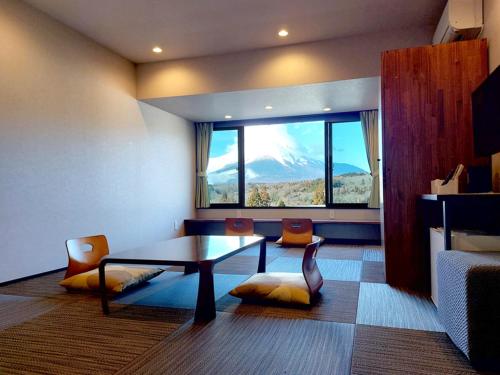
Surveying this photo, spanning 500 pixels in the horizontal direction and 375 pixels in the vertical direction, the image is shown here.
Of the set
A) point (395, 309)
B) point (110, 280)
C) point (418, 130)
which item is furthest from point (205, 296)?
point (418, 130)

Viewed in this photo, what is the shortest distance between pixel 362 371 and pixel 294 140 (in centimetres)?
528

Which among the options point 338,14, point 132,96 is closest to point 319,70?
point 338,14

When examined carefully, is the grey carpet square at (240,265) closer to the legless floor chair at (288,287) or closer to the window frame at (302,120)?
the legless floor chair at (288,287)

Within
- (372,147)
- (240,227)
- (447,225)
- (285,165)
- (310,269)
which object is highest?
(372,147)

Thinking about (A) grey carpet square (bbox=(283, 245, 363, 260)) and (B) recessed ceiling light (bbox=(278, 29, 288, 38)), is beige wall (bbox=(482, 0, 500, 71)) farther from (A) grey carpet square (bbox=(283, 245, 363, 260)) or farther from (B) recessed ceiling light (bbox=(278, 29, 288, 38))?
(A) grey carpet square (bbox=(283, 245, 363, 260))

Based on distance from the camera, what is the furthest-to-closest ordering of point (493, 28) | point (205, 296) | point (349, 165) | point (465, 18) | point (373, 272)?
point (349, 165)
point (373, 272)
point (465, 18)
point (493, 28)
point (205, 296)

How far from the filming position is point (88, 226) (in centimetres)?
430

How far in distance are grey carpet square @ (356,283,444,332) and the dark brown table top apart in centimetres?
103

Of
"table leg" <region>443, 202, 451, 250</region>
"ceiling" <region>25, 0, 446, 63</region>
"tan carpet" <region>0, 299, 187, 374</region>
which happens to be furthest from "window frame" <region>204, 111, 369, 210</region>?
"tan carpet" <region>0, 299, 187, 374</region>

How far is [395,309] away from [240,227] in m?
2.67

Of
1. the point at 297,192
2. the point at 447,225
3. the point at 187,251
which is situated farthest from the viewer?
the point at 297,192

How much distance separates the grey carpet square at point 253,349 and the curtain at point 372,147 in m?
4.10

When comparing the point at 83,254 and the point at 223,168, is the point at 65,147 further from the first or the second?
the point at 223,168

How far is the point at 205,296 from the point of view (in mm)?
2320
